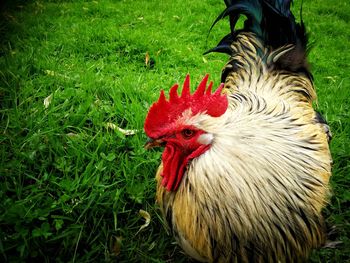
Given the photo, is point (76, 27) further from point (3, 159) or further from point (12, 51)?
point (3, 159)

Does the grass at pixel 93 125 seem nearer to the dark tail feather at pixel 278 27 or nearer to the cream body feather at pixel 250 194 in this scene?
the dark tail feather at pixel 278 27

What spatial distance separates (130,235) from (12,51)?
103 inches

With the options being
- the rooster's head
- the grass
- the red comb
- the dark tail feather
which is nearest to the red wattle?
the rooster's head

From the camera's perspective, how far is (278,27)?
239cm

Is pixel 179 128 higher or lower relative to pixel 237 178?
higher

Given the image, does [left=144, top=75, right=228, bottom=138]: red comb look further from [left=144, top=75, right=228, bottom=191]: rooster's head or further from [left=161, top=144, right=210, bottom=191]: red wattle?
[left=161, top=144, right=210, bottom=191]: red wattle

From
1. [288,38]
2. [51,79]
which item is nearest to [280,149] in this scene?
[288,38]

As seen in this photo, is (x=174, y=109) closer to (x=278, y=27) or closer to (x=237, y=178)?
(x=237, y=178)

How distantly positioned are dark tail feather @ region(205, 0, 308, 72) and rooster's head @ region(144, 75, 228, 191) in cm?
98

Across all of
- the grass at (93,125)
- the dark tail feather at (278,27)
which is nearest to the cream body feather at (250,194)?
the grass at (93,125)

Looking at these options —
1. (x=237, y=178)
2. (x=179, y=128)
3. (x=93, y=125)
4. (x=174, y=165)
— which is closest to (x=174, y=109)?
(x=179, y=128)

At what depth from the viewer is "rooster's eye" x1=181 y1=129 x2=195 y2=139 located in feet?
5.33

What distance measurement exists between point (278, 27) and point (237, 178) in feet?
4.60

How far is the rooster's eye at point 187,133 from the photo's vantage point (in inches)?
64.0
